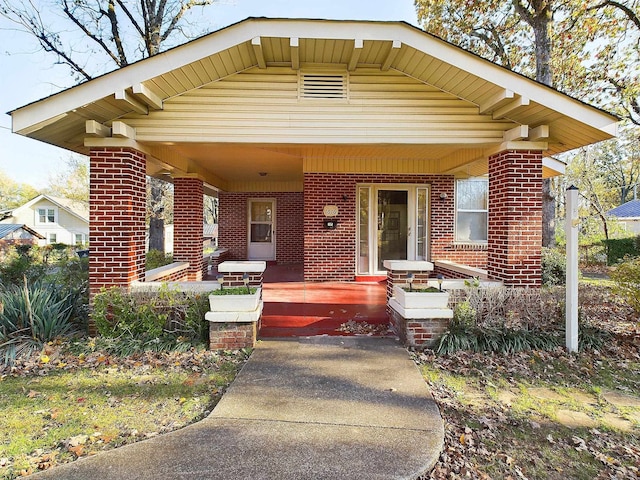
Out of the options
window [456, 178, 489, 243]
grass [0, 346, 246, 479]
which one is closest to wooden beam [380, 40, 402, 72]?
grass [0, 346, 246, 479]

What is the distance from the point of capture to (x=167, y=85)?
4934 millimetres

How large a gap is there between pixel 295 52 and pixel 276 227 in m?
8.61

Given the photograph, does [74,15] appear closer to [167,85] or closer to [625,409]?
[167,85]

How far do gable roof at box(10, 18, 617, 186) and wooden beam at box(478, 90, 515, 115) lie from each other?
1cm

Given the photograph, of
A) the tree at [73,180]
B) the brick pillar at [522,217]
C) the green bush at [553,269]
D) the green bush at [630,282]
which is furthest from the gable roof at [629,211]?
the tree at [73,180]

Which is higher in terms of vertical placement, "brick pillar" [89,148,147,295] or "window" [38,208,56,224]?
"window" [38,208,56,224]

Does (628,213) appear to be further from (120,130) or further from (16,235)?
(16,235)

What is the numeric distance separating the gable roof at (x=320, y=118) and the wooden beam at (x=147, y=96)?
0.04 feet

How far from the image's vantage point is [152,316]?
4.93 meters

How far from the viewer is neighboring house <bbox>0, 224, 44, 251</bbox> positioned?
2258 centimetres

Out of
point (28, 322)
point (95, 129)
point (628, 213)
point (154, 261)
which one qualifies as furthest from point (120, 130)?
point (628, 213)

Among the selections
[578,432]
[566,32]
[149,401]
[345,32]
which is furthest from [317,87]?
[566,32]

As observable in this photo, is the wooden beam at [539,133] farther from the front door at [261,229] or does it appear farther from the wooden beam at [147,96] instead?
the front door at [261,229]

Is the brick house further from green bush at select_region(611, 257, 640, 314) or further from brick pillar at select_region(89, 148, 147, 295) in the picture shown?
green bush at select_region(611, 257, 640, 314)
